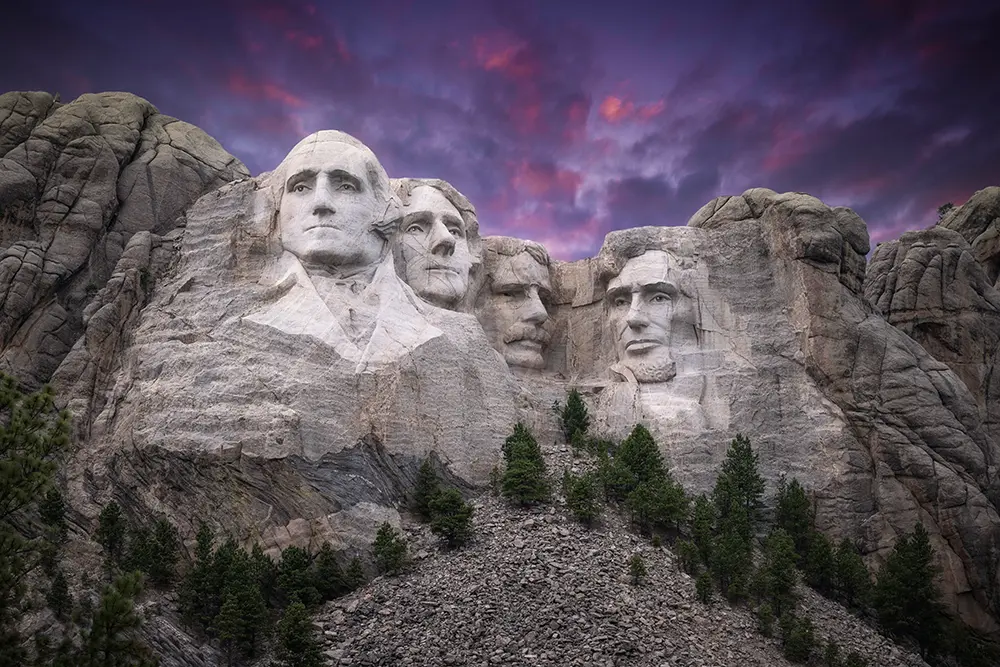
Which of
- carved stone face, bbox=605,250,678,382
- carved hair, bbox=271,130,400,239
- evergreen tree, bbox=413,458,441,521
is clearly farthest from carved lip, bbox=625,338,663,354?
evergreen tree, bbox=413,458,441,521

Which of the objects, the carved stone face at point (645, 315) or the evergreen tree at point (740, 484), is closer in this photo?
the evergreen tree at point (740, 484)

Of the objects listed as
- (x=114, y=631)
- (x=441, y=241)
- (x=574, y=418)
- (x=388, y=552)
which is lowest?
(x=114, y=631)

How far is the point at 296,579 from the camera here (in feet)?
74.7

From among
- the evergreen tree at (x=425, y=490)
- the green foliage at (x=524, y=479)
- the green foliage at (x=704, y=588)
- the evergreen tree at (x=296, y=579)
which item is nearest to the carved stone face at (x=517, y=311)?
the green foliage at (x=524, y=479)

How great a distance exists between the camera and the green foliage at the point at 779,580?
24906mm

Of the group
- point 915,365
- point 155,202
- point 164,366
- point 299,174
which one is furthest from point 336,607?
point 915,365

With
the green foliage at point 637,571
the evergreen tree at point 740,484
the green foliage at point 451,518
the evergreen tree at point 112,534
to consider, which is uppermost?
the evergreen tree at point 740,484

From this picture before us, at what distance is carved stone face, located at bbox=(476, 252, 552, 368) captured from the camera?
104ft

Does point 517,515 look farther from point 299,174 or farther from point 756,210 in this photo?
point 756,210

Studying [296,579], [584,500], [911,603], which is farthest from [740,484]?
[296,579]

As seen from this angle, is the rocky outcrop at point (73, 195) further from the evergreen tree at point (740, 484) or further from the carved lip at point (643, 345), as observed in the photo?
the evergreen tree at point (740, 484)

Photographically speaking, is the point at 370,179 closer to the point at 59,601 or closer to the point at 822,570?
the point at 59,601

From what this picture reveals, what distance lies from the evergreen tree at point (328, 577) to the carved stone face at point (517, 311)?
9261mm

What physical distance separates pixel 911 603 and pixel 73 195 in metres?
20.4
